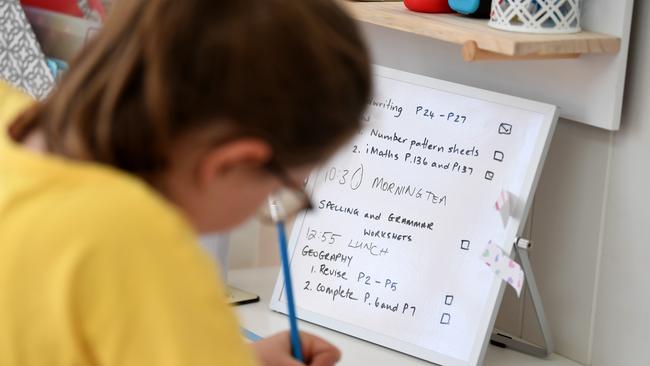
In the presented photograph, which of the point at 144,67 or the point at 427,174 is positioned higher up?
the point at 144,67

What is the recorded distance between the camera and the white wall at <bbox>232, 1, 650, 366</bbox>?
120cm

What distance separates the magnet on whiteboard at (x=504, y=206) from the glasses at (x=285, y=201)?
0.28 metres

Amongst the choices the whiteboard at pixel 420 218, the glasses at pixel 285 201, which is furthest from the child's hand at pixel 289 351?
the whiteboard at pixel 420 218

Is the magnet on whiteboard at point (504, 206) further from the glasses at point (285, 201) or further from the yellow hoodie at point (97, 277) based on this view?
the yellow hoodie at point (97, 277)

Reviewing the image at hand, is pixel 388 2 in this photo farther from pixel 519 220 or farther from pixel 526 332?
pixel 526 332

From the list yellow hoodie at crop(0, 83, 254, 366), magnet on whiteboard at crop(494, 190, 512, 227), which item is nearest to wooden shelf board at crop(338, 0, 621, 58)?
magnet on whiteboard at crop(494, 190, 512, 227)

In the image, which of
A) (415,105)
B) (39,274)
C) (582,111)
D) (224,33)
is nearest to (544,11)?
(582,111)

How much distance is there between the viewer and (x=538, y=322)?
4.32 feet

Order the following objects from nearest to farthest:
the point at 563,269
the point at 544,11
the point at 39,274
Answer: the point at 39,274 → the point at 544,11 → the point at 563,269

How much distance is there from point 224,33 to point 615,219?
0.73 metres

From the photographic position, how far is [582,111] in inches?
49.0

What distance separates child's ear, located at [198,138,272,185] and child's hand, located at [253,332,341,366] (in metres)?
0.40

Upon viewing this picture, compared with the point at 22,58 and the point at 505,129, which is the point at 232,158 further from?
the point at 22,58

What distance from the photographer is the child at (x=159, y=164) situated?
23.7 inches
